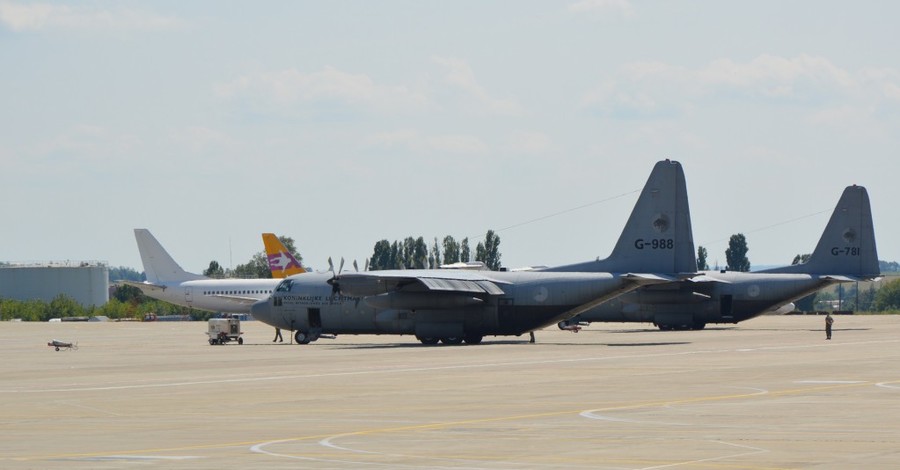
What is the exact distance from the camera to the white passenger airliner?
10659 centimetres

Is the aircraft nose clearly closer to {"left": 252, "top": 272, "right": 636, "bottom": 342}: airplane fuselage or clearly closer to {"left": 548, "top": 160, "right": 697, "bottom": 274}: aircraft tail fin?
{"left": 252, "top": 272, "right": 636, "bottom": 342}: airplane fuselage

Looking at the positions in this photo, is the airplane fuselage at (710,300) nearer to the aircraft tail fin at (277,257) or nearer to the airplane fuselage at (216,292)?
the airplane fuselage at (216,292)

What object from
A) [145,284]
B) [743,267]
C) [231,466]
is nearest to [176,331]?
[145,284]

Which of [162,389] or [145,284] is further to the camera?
[145,284]

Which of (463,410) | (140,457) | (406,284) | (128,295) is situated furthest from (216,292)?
(140,457)

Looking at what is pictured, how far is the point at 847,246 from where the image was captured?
82812mm

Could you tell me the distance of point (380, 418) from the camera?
24672 millimetres

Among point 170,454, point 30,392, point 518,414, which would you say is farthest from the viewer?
point 30,392

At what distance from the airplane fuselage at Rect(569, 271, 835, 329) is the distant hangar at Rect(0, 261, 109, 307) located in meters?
110

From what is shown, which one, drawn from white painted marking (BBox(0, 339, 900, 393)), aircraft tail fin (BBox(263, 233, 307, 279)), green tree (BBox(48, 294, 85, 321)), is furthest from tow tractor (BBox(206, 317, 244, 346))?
green tree (BBox(48, 294, 85, 321))

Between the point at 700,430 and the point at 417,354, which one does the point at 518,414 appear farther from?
the point at 417,354

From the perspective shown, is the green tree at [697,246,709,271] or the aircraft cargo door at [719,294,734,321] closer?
the aircraft cargo door at [719,294,734,321]

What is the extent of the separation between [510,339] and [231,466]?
4934 centimetres

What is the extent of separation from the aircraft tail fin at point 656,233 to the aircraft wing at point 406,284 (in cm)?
415
